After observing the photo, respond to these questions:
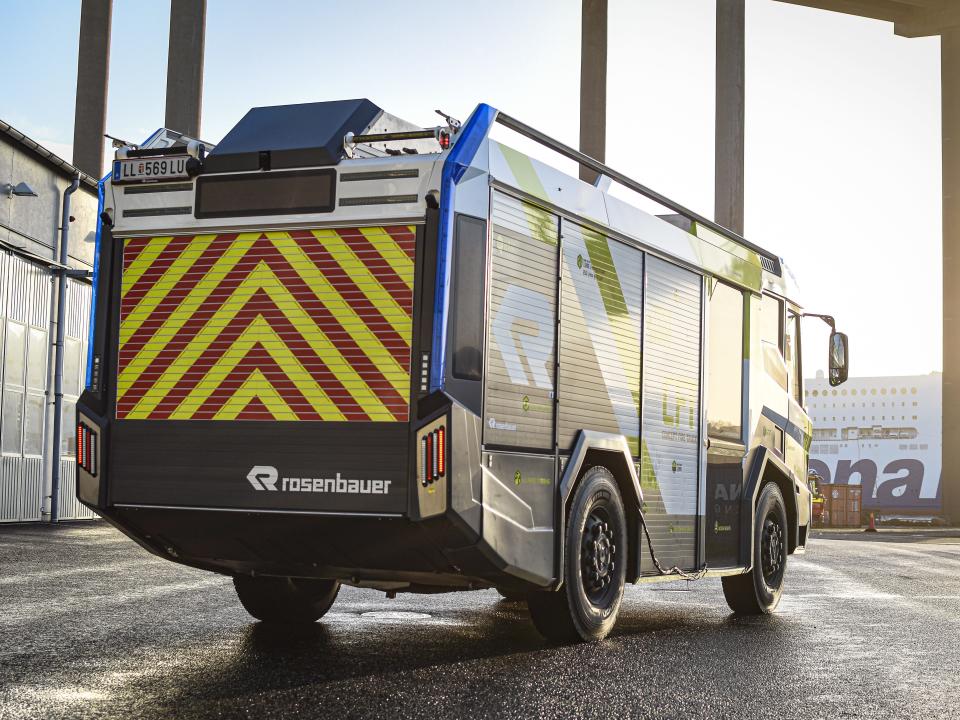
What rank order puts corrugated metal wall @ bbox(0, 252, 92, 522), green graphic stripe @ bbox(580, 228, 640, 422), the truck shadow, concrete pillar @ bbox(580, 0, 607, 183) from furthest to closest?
concrete pillar @ bbox(580, 0, 607, 183) < corrugated metal wall @ bbox(0, 252, 92, 522) < green graphic stripe @ bbox(580, 228, 640, 422) < the truck shadow

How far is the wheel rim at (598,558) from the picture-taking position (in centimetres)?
774

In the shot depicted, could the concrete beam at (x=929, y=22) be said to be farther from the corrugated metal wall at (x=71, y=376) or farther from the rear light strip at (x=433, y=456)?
the rear light strip at (x=433, y=456)

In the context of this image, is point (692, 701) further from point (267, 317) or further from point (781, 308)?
point (781, 308)

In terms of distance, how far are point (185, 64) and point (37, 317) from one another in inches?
550

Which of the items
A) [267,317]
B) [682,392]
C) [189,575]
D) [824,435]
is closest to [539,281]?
[267,317]

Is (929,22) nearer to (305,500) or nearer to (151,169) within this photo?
(151,169)

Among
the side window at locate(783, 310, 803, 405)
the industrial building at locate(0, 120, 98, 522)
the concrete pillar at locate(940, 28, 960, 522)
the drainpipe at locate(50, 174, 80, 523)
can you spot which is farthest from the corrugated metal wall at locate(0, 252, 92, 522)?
the concrete pillar at locate(940, 28, 960, 522)

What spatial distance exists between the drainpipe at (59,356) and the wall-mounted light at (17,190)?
178 cm

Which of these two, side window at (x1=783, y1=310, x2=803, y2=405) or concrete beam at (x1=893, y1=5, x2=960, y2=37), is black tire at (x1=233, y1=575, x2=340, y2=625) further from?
concrete beam at (x1=893, y1=5, x2=960, y2=37)

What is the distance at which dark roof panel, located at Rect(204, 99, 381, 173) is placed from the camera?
271 inches

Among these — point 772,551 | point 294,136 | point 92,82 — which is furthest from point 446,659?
Result: point 92,82

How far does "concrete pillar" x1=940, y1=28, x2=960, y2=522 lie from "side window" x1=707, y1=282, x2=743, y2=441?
133 ft

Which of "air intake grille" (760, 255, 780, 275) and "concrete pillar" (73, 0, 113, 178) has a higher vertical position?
"concrete pillar" (73, 0, 113, 178)

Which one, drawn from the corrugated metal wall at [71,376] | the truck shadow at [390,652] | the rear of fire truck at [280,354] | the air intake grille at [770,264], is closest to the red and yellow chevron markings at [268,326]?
the rear of fire truck at [280,354]
